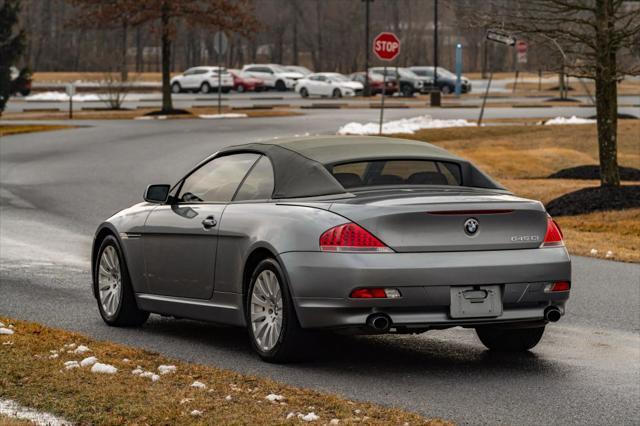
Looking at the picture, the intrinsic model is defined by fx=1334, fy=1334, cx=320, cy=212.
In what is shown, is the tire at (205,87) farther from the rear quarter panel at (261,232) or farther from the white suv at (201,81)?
the rear quarter panel at (261,232)

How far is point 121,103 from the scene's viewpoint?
6072cm

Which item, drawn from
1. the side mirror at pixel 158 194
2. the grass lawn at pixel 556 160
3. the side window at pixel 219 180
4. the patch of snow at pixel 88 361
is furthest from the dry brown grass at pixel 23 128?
the patch of snow at pixel 88 361

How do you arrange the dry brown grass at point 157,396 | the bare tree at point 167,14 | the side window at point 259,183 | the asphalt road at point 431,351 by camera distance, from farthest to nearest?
the bare tree at point 167,14, the side window at point 259,183, the asphalt road at point 431,351, the dry brown grass at point 157,396

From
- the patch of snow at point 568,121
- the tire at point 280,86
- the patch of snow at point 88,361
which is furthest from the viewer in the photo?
the tire at point 280,86

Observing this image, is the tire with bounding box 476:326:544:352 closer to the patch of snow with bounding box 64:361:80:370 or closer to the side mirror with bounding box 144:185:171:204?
the side mirror with bounding box 144:185:171:204

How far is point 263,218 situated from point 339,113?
43.3 metres

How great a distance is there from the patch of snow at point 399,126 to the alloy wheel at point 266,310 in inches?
1101

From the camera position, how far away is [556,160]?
32.8 m

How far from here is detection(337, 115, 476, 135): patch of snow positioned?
125 ft

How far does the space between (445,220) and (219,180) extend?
7.03 feet

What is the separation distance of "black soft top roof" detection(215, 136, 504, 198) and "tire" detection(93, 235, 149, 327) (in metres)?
1.54

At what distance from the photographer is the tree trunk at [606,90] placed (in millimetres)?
21766

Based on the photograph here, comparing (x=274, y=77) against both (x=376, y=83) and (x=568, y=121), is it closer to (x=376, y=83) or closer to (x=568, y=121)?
(x=376, y=83)

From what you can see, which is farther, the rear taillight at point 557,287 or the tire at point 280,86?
the tire at point 280,86
